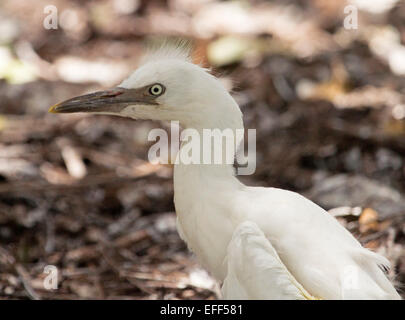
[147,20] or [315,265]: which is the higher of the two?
[147,20]

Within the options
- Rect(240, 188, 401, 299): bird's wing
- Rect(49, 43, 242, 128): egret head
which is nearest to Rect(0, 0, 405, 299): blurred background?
Rect(49, 43, 242, 128): egret head

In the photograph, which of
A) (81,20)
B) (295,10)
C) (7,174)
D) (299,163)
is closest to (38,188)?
(7,174)

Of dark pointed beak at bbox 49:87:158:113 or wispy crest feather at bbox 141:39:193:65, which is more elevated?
wispy crest feather at bbox 141:39:193:65

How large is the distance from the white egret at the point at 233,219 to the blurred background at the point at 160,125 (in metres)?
0.47

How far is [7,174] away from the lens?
479 cm

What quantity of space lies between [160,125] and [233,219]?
2919 millimetres

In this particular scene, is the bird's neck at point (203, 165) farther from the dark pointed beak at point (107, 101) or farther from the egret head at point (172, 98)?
the dark pointed beak at point (107, 101)

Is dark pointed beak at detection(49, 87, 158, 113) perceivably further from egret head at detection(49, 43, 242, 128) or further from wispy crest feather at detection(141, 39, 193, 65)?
wispy crest feather at detection(141, 39, 193, 65)

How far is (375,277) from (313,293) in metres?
0.29

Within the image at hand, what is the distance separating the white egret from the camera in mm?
2541

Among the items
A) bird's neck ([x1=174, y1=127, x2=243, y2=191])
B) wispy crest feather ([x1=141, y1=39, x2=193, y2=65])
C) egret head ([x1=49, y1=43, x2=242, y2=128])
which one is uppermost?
wispy crest feather ([x1=141, y1=39, x2=193, y2=65])

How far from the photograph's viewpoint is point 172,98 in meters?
2.87

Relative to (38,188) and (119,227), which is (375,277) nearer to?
(119,227)

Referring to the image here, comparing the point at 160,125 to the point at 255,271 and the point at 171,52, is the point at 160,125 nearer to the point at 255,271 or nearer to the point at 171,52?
the point at 171,52
